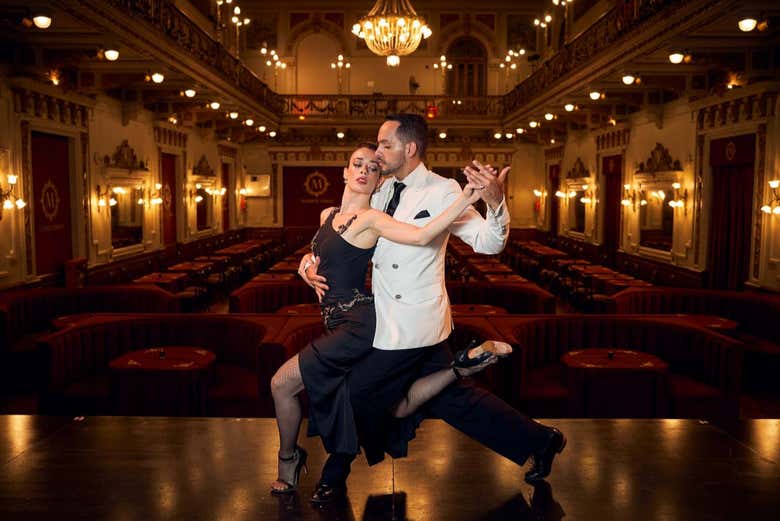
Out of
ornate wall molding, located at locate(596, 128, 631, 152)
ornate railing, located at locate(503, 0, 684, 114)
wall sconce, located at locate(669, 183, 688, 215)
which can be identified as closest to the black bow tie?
ornate railing, located at locate(503, 0, 684, 114)

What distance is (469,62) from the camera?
22.1 m

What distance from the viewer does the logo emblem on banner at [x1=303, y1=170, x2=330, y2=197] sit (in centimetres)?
2223

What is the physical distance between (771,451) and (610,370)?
1874mm

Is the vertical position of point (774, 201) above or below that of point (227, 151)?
below

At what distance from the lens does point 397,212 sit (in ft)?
10.0

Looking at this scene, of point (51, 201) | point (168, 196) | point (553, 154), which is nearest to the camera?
point (51, 201)

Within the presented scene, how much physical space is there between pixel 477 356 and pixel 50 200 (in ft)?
29.0

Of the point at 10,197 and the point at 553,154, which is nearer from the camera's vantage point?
the point at 10,197

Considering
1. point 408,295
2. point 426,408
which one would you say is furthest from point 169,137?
point 408,295

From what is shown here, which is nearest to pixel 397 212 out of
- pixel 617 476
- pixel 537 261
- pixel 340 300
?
pixel 340 300

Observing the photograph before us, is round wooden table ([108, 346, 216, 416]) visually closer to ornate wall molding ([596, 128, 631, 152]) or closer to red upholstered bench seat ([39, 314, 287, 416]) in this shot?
red upholstered bench seat ([39, 314, 287, 416])

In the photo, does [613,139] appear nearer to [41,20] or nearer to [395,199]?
[41,20]

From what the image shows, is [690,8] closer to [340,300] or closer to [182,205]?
[340,300]

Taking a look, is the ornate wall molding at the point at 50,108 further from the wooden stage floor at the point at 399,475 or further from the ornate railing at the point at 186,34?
the wooden stage floor at the point at 399,475
